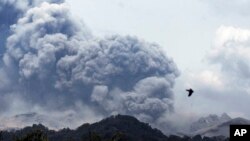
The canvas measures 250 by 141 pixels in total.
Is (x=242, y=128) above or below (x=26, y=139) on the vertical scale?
below

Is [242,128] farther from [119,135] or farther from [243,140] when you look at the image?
[119,135]

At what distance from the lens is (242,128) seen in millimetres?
37781

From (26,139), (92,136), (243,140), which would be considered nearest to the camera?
(243,140)

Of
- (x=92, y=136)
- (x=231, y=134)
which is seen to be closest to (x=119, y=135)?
(x=92, y=136)

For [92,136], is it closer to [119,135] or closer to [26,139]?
[119,135]

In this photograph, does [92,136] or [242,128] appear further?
[92,136]

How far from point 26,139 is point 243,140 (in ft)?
140

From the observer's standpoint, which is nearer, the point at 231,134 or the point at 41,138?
the point at 231,134

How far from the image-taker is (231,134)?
3766cm

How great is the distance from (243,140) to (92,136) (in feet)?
168

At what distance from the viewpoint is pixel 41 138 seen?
245 feet

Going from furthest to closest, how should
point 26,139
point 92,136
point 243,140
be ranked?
point 92,136 < point 26,139 < point 243,140

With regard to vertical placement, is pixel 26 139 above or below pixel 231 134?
above

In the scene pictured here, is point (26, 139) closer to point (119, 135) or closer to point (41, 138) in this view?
point (41, 138)
